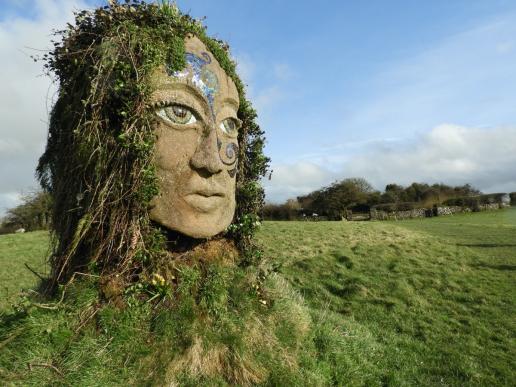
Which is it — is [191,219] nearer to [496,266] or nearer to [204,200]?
[204,200]

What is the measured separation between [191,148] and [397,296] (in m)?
9.63

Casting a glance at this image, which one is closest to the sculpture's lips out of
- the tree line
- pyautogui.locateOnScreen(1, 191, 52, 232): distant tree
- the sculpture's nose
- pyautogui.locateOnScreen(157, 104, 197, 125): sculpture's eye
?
→ the sculpture's nose

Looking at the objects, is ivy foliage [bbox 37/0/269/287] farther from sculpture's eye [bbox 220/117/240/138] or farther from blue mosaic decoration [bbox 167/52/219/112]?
sculpture's eye [bbox 220/117/240/138]

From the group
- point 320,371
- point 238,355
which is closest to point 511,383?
point 320,371

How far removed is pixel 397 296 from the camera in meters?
12.7

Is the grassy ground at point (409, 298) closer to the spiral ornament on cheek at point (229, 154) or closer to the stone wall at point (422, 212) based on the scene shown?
the spiral ornament on cheek at point (229, 154)

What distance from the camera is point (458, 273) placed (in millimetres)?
15172

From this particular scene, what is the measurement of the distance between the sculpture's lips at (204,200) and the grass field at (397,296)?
2.30 metres

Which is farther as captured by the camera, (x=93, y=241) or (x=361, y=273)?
(x=361, y=273)

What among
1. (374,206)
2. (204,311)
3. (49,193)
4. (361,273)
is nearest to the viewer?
(204,311)

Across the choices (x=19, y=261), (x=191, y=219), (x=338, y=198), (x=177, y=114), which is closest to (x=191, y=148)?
(x=177, y=114)

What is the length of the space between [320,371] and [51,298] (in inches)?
138

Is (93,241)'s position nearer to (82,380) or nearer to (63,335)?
(63,335)

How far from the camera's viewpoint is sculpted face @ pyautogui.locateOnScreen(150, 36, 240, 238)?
5.19 meters
